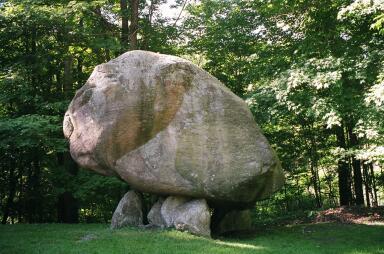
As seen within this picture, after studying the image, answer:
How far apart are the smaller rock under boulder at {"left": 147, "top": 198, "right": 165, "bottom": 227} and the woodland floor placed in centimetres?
89

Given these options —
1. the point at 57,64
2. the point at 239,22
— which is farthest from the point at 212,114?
the point at 57,64

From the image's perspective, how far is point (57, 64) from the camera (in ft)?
73.7

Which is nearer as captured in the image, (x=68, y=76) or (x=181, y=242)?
(x=181, y=242)

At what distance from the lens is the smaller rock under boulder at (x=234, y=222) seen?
14.8 meters

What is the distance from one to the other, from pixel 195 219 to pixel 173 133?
2.60 m

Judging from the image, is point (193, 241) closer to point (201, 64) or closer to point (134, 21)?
point (134, 21)

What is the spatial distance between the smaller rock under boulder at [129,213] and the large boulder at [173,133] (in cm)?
107

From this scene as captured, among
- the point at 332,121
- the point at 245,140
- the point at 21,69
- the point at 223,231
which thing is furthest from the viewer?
the point at 21,69

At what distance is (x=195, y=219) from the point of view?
12.5 m

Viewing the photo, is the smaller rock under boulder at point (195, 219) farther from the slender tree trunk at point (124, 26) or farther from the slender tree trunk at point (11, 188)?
the slender tree trunk at point (11, 188)

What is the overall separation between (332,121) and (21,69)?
43.0 feet

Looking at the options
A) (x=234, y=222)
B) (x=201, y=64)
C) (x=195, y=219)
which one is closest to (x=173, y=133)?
(x=195, y=219)

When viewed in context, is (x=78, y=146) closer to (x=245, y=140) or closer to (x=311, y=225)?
(x=245, y=140)

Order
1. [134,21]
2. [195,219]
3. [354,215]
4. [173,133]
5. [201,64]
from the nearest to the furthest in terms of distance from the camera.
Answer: [195,219] → [173,133] → [354,215] → [134,21] → [201,64]
